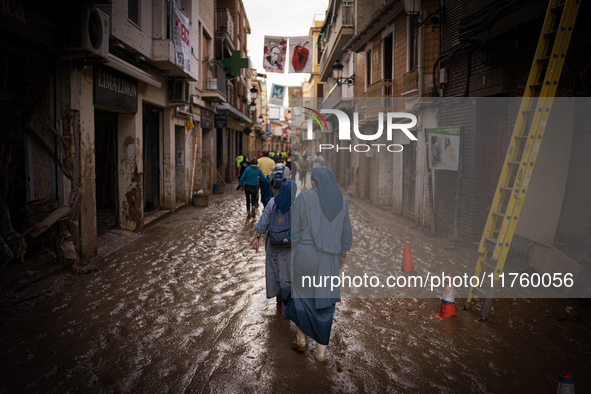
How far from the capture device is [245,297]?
18.8ft

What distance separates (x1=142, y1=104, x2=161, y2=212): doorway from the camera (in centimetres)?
1241

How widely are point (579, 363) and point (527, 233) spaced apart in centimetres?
329

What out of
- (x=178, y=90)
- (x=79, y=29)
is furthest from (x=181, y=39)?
(x=79, y=29)

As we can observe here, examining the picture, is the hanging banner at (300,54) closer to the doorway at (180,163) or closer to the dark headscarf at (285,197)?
the doorway at (180,163)

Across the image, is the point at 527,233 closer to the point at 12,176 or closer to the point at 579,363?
the point at 579,363

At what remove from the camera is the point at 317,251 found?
411 cm

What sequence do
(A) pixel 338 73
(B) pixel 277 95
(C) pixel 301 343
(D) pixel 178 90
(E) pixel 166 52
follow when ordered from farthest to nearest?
(B) pixel 277 95
(A) pixel 338 73
(D) pixel 178 90
(E) pixel 166 52
(C) pixel 301 343

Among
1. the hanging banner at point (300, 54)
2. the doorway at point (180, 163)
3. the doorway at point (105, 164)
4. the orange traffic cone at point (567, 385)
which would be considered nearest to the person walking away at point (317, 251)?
the orange traffic cone at point (567, 385)

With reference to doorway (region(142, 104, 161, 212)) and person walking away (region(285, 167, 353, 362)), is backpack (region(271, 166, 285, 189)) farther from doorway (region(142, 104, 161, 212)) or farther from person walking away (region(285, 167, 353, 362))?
doorway (region(142, 104, 161, 212))

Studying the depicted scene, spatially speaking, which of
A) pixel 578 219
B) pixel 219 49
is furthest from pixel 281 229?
pixel 219 49

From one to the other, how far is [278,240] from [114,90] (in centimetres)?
534

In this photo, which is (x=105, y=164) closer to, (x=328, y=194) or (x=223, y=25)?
(x=328, y=194)

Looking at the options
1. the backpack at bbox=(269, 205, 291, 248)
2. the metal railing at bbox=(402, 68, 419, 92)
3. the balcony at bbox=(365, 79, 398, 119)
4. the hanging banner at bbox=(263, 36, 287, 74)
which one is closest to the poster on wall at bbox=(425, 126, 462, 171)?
the metal railing at bbox=(402, 68, 419, 92)

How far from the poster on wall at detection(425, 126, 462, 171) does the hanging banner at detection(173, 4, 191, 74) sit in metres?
6.48
